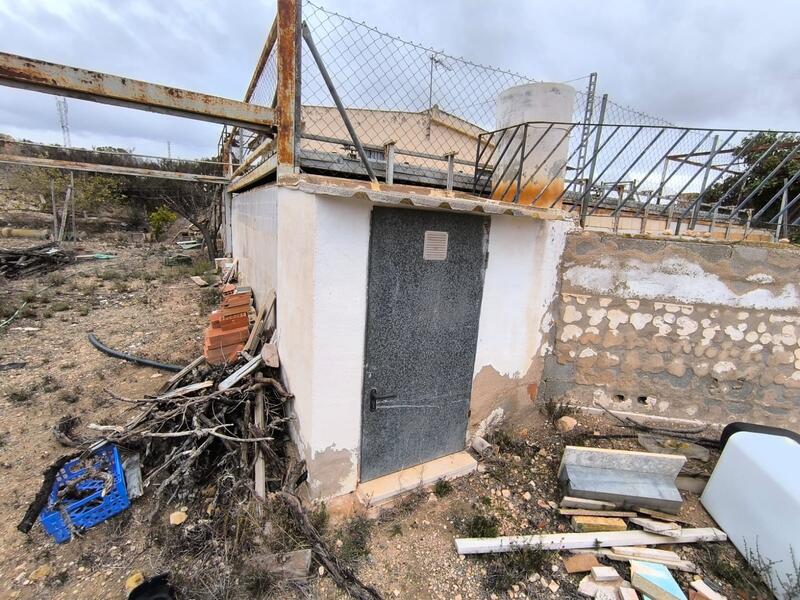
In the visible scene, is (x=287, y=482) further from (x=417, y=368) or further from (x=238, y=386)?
(x=417, y=368)

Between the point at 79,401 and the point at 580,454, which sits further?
the point at 79,401

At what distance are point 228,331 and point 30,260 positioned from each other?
1165 centimetres

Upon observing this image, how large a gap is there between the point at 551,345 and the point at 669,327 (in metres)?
1.21

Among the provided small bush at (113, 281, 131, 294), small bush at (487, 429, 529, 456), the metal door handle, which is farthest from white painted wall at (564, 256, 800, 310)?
small bush at (113, 281, 131, 294)

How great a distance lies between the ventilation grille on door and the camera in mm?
2910

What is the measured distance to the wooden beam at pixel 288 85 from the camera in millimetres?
2604

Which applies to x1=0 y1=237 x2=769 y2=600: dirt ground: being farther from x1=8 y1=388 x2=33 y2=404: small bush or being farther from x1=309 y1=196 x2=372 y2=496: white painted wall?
x1=309 y1=196 x2=372 y2=496: white painted wall

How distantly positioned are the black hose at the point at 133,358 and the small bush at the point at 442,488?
3.97m

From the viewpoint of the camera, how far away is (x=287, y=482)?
300 cm

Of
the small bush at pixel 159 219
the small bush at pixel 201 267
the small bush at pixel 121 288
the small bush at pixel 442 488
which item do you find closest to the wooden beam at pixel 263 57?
the small bush at pixel 442 488

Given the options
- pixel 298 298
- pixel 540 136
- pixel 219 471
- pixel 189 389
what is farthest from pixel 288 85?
pixel 219 471

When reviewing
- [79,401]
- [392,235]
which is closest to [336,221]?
[392,235]

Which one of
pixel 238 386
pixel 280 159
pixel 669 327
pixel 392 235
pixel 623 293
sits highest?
pixel 280 159

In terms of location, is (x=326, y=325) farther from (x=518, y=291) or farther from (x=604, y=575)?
(x=604, y=575)
